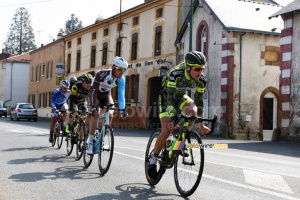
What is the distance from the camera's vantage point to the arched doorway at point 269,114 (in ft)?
86.8

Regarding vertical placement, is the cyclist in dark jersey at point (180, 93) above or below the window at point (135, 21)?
below

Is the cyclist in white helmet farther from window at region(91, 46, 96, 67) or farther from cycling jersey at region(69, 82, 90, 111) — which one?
window at region(91, 46, 96, 67)

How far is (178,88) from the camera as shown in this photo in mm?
6180

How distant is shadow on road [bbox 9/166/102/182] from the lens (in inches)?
286

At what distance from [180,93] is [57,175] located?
2668 millimetres

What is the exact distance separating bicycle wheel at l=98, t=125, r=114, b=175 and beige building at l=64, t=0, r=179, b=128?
21.6 meters

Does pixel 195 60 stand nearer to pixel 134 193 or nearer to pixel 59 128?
pixel 134 193

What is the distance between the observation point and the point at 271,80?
86.0ft

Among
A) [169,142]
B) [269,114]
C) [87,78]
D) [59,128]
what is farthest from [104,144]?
[269,114]

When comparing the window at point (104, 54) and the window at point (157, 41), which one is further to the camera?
the window at point (104, 54)

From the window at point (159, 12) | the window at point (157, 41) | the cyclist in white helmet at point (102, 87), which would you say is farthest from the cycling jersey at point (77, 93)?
the window at point (159, 12)

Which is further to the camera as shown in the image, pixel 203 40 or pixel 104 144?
pixel 203 40

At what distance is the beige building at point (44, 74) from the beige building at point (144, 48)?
13.2 metres

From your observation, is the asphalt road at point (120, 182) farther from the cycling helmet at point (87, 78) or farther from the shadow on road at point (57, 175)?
the cycling helmet at point (87, 78)
